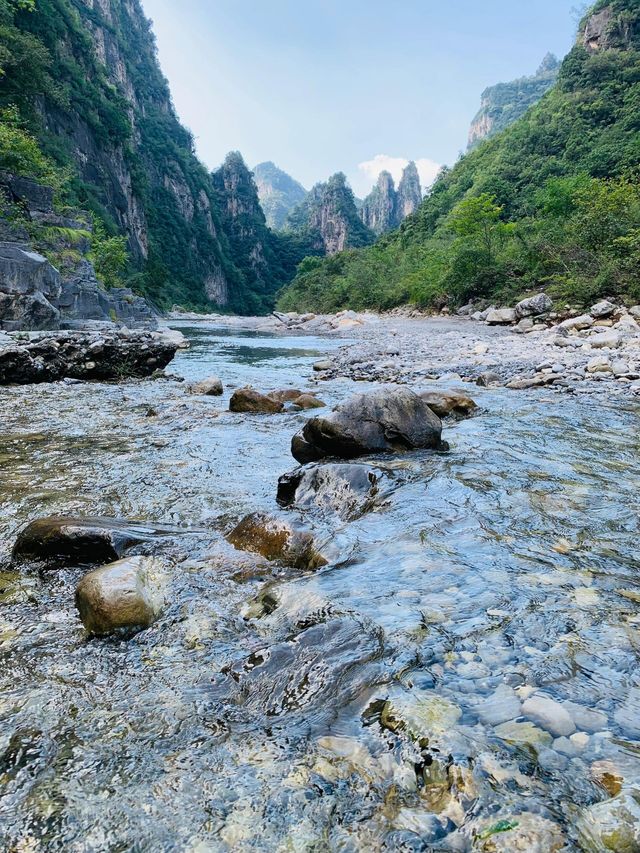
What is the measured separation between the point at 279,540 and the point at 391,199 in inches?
6411

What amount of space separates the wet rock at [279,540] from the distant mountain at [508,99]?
154 m

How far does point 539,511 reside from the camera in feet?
11.3

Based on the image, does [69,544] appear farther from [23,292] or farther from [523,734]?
[23,292]

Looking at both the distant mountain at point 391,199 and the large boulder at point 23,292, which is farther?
the distant mountain at point 391,199

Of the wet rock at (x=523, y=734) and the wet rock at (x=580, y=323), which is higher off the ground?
the wet rock at (x=523, y=734)

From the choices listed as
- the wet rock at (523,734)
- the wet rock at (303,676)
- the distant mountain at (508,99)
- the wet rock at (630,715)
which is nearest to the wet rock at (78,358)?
the wet rock at (303,676)

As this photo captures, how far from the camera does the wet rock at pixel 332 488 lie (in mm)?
3746

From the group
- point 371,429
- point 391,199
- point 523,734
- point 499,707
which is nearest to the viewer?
point 523,734

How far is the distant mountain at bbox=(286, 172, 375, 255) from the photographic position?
12769cm

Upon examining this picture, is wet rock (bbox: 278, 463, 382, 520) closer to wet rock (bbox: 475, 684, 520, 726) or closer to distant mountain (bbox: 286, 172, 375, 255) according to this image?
wet rock (bbox: 475, 684, 520, 726)

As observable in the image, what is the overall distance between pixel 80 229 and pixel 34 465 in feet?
75.2

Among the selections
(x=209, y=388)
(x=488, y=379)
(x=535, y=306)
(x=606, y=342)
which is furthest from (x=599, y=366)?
(x=535, y=306)

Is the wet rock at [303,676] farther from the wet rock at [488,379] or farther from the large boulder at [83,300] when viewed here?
the large boulder at [83,300]

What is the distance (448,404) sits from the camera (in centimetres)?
684
